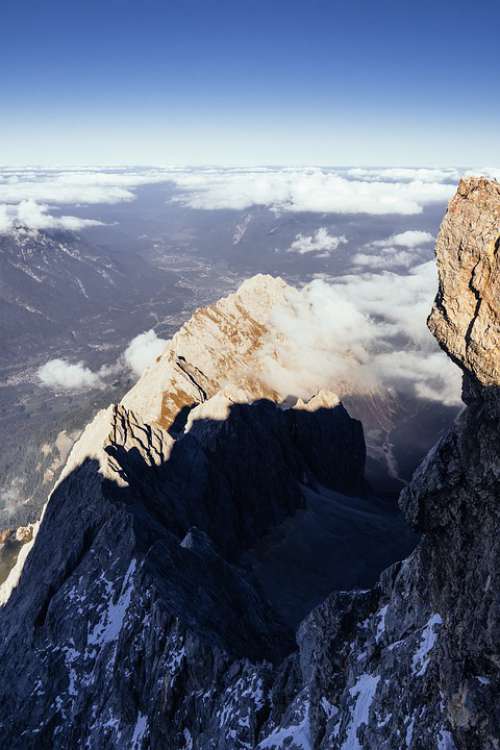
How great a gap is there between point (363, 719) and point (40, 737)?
1525 inches

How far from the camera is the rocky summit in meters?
30.8

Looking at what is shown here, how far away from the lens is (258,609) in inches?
3046

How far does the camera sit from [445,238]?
32844 mm

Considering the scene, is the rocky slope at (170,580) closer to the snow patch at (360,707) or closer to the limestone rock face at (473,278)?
the snow patch at (360,707)

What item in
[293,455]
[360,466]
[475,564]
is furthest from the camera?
[360,466]

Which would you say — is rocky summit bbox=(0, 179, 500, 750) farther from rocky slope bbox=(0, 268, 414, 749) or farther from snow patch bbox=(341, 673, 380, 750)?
rocky slope bbox=(0, 268, 414, 749)

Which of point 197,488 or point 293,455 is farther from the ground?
point 197,488

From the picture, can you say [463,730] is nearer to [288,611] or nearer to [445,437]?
[445,437]

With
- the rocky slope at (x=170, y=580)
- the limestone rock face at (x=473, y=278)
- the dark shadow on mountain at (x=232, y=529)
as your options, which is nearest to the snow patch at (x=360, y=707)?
the rocky slope at (x=170, y=580)

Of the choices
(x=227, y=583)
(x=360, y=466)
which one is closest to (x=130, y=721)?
(x=227, y=583)

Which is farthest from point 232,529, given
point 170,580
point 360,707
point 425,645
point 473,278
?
point 473,278

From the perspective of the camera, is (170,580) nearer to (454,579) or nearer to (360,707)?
(360,707)

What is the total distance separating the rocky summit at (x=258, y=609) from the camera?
30.8 m

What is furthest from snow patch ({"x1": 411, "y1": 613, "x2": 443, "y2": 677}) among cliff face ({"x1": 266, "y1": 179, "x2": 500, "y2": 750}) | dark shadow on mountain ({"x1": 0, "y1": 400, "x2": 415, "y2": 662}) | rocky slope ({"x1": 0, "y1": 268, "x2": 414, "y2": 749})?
dark shadow on mountain ({"x1": 0, "y1": 400, "x2": 415, "y2": 662})
